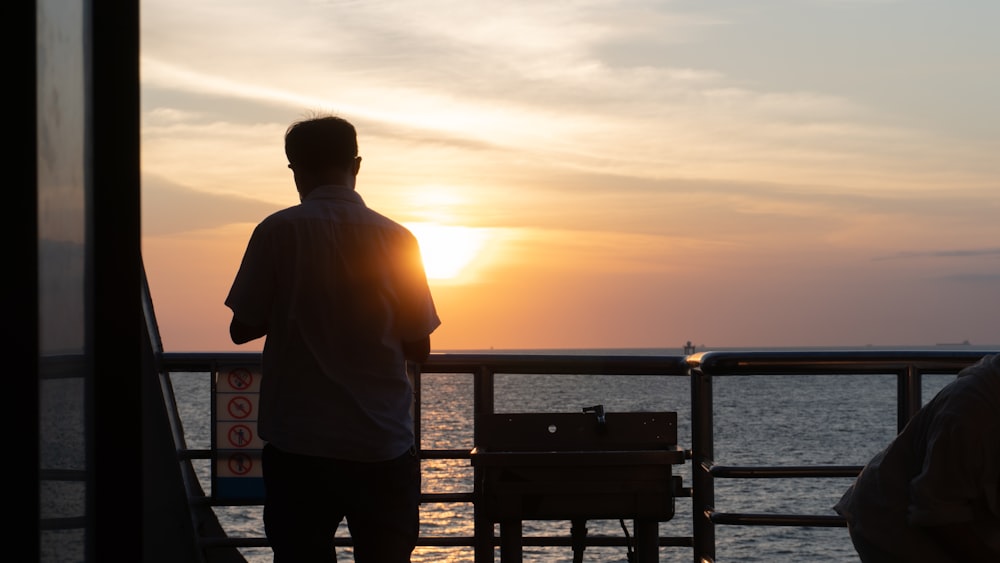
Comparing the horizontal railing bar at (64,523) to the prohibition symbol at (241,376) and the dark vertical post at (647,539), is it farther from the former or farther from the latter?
the prohibition symbol at (241,376)

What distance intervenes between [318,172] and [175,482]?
9.33 feet

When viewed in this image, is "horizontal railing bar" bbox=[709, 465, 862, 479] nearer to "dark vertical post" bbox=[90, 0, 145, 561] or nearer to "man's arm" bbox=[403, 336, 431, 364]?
"man's arm" bbox=[403, 336, 431, 364]

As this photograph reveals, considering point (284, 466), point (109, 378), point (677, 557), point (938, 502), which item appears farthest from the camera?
point (677, 557)

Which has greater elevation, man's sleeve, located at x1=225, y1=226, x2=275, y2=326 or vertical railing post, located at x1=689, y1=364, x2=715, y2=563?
man's sleeve, located at x1=225, y1=226, x2=275, y2=326

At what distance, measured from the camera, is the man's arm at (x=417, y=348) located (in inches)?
122

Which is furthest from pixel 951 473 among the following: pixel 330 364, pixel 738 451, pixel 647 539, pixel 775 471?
pixel 738 451

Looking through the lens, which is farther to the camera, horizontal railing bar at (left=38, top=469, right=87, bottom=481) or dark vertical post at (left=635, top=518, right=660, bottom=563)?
dark vertical post at (left=635, top=518, right=660, bottom=563)

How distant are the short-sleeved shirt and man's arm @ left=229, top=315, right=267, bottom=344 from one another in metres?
0.02

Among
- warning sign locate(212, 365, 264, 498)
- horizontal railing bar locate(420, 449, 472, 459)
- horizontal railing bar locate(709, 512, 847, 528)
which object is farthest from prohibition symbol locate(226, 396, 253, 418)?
horizontal railing bar locate(709, 512, 847, 528)

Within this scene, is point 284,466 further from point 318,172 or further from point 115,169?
point 115,169

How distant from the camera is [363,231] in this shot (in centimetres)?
301

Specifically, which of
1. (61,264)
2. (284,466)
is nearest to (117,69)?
(61,264)

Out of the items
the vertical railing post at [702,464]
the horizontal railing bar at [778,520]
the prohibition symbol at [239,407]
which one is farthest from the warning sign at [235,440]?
the horizontal railing bar at [778,520]

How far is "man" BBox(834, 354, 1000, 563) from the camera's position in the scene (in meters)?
2.56
